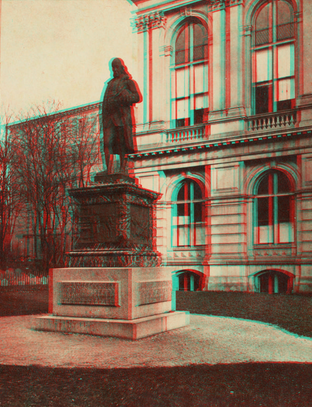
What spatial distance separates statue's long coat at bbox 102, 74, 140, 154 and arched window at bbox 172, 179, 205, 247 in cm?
1263

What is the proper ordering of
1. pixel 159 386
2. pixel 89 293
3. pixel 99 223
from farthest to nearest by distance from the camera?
pixel 99 223, pixel 89 293, pixel 159 386

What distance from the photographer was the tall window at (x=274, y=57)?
19562 mm

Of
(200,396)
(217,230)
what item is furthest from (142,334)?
(217,230)

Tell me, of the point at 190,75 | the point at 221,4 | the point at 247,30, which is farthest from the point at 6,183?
the point at 247,30

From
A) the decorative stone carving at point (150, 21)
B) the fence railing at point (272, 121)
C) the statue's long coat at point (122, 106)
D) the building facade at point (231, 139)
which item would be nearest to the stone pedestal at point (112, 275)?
the statue's long coat at point (122, 106)

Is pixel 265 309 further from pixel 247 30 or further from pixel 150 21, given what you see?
pixel 150 21

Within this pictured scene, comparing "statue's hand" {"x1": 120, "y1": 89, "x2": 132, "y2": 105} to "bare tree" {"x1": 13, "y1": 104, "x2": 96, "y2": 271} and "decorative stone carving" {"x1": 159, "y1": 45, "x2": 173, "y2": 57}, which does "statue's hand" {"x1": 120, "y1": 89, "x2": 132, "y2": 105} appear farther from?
"bare tree" {"x1": 13, "y1": 104, "x2": 96, "y2": 271}

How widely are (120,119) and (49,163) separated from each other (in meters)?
16.7

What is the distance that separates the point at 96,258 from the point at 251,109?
14.6m

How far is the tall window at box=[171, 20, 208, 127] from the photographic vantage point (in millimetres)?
21203

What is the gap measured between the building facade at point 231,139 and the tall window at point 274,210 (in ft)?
0.15

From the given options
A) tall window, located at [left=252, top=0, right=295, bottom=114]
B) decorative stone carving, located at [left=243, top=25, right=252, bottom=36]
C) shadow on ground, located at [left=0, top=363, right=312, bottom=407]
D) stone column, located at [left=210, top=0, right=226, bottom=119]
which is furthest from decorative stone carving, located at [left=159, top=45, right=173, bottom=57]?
shadow on ground, located at [left=0, top=363, right=312, bottom=407]

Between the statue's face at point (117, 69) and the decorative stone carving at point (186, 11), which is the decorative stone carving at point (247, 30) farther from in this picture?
the statue's face at point (117, 69)

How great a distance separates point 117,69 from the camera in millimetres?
8570
